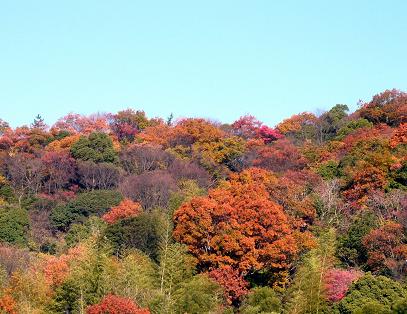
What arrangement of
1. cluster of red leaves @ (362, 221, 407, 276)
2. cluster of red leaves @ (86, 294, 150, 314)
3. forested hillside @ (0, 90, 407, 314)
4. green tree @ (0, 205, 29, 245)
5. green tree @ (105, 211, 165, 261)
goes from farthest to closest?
green tree @ (0, 205, 29, 245), green tree @ (105, 211, 165, 261), cluster of red leaves @ (362, 221, 407, 276), forested hillside @ (0, 90, 407, 314), cluster of red leaves @ (86, 294, 150, 314)

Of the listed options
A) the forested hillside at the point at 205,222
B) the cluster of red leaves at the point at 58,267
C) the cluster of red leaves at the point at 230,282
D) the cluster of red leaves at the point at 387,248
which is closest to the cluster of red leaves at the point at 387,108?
the forested hillside at the point at 205,222

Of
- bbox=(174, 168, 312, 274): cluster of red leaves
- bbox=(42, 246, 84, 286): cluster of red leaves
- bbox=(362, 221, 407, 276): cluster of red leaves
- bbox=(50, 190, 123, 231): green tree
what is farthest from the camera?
bbox=(50, 190, 123, 231): green tree

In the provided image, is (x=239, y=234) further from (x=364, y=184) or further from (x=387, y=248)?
(x=364, y=184)

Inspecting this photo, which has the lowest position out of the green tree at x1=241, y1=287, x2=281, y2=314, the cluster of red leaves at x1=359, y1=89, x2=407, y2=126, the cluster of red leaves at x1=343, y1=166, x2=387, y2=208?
the green tree at x1=241, y1=287, x2=281, y2=314

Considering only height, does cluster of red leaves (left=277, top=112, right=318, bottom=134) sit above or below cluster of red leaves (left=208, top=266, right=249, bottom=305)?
above

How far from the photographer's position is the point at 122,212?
4050 cm

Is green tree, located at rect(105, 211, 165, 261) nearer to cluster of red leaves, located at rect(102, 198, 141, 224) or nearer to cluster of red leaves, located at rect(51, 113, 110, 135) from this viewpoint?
cluster of red leaves, located at rect(102, 198, 141, 224)

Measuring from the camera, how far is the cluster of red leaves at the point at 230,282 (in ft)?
101

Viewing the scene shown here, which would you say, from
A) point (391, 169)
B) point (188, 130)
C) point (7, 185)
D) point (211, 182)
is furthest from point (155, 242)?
point (188, 130)

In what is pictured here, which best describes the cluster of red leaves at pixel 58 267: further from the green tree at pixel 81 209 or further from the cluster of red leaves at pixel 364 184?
→ the cluster of red leaves at pixel 364 184

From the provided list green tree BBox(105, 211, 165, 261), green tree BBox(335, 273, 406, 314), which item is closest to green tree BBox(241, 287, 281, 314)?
green tree BBox(335, 273, 406, 314)

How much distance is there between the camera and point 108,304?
23.7 meters

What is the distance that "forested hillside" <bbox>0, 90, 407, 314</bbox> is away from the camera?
27406 mm

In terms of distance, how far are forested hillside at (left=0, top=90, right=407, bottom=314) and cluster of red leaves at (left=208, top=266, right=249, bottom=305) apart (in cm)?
6
